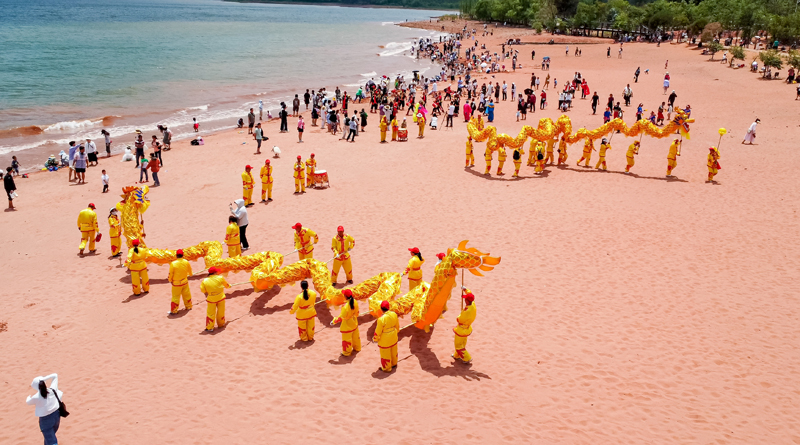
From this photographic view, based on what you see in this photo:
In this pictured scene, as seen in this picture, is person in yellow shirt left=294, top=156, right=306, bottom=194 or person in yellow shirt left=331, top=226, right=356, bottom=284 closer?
person in yellow shirt left=331, top=226, right=356, bottom=284

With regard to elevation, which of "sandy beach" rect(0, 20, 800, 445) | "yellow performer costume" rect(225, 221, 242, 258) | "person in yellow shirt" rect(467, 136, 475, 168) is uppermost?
"person in yellow shirt" rect(467, 136, 475, 168)

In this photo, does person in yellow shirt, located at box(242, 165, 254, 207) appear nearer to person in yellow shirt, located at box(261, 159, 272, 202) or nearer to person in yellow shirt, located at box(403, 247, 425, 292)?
person in yellow shirt, located at box(261, 159, 272, 202)

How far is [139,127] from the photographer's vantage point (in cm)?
3103

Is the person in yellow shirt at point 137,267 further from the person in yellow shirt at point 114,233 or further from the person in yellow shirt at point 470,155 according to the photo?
the person in yellow shirt at point 470,155

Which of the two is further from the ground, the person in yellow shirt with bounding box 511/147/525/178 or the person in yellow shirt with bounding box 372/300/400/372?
the person in yellow shirt with bounding box 511/147/525/178

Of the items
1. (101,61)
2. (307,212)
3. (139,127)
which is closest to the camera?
(307,212)

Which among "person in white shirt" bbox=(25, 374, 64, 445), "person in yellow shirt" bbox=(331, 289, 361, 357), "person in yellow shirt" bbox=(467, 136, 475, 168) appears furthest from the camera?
"person in yellow shirt" bbox=(467, 136, 475, 168)

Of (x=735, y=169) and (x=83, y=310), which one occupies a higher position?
(x=735, y=169)

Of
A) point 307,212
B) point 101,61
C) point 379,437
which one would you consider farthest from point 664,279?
point 101,61

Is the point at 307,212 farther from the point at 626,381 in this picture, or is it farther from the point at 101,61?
the point at 101,61

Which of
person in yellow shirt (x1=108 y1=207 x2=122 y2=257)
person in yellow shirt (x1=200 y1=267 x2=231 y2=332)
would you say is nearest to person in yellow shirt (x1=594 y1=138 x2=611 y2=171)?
person in yellow shirt (x1=200 y1=267 x2=231 y2=332)

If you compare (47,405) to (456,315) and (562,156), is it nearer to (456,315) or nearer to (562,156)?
(456,315)

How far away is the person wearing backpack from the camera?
7.28 m

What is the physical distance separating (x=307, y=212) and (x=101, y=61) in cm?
4895
